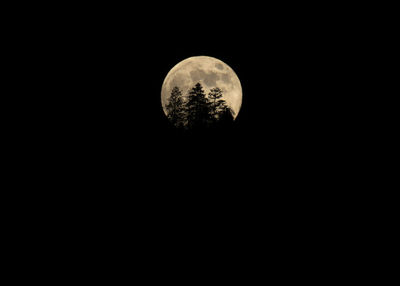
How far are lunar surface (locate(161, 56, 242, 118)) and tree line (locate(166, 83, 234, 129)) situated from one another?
7.3 inches

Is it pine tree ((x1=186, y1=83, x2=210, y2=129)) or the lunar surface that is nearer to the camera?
pine tree ((x1=186, y1=83, x2=210, y2=129))

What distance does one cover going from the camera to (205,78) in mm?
12117

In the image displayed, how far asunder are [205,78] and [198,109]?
1.20 metres

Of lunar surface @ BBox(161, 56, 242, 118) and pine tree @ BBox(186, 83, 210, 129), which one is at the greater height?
lunar surface @ BBox(161, 56, 242, 118)

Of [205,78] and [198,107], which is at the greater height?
[205,78]

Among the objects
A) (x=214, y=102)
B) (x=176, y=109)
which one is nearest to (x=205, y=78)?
(x=214, y=102)

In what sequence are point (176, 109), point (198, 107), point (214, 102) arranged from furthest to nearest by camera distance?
point (176, 109)
point (214, 102)
point (198, 107)

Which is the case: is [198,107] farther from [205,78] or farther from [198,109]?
[205,78]

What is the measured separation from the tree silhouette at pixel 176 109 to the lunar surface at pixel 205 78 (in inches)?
7.5

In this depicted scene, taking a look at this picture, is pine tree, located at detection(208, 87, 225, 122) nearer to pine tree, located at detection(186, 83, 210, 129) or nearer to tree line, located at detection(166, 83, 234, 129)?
tree line, located at detection(166, 83, 234, 129)

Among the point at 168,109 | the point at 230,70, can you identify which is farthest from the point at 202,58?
the point at 168,109

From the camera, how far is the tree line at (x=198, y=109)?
1177cm

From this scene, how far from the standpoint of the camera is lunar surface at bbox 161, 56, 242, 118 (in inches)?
475

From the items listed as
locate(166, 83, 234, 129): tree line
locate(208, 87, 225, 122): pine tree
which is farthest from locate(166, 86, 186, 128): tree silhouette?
locate(208, 87, 225, 122): pine tree
